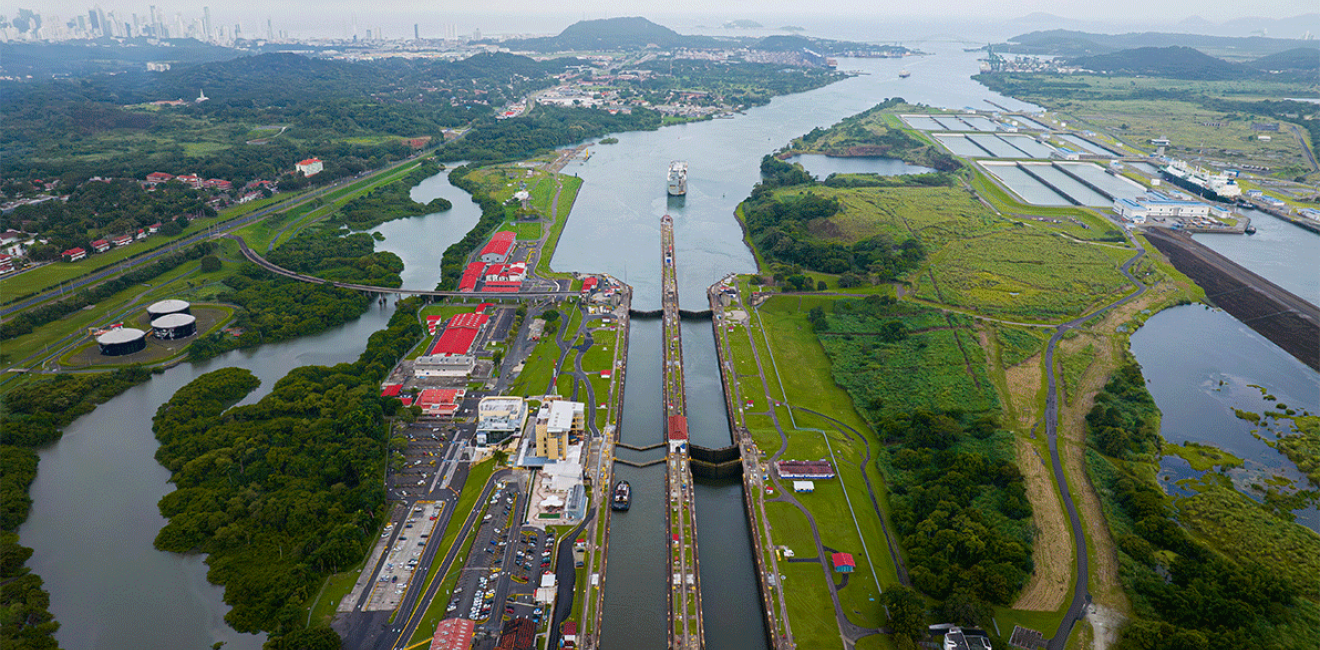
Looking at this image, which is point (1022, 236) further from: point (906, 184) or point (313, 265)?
point (313, 265)

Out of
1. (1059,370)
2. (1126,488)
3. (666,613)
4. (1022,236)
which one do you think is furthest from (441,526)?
(1022,236)

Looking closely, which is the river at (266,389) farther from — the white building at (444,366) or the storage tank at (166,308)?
the white building at (444,366)

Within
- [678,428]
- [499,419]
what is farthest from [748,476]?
[499,419]

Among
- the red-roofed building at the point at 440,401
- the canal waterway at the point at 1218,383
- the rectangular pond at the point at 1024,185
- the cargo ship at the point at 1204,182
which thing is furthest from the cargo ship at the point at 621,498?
the cargo ship at the point at 1204,182

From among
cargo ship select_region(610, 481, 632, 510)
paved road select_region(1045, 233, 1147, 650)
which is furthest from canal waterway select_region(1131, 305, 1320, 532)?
cargo ship select_region(610, 481, 632, 510)

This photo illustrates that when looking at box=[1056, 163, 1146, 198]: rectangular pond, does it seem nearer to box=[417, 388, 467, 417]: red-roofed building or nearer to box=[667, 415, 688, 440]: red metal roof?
box=[667, 415, 688, 440]: red metal roof

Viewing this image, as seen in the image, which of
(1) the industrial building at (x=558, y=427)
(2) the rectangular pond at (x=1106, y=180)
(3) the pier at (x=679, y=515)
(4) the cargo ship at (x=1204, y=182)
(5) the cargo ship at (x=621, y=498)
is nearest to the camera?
(3) the pier at (x=679, y=515)

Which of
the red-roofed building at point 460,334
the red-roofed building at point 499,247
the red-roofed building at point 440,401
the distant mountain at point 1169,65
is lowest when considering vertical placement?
the red-roofed building at point 440,401

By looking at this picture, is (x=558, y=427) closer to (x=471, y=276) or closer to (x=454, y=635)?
(x=454, y=635)
